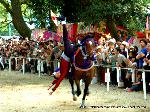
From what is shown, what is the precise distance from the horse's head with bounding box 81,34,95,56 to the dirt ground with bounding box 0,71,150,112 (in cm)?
160

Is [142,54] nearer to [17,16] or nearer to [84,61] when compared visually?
[84,61]

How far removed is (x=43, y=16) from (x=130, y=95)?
17.2 m

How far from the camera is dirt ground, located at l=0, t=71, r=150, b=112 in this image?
1355 centimetres

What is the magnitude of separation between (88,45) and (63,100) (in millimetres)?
2809

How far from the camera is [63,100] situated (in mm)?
15508

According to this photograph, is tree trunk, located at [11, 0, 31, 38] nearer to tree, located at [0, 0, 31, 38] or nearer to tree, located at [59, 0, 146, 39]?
tree, located at [0, 0, 31, 38]

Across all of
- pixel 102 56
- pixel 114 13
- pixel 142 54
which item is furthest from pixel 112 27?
pixel 142 54

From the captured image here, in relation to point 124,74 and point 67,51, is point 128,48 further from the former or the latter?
point 67,51

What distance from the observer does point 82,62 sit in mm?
13906

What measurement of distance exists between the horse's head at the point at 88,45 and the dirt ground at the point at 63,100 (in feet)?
5.24

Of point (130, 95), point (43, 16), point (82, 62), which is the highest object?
point (43, 16)

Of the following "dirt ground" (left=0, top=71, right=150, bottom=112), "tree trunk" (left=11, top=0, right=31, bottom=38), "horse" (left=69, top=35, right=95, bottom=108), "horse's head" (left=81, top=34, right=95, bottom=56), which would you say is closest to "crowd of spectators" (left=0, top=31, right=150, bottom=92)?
"dirt ground" (left=0, top=71, right=150, bottom=112)

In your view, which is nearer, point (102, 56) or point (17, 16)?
→ point (102, 56)

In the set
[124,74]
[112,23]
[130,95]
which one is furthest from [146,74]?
[112,23]
